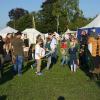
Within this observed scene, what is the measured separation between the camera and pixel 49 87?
13391 mm

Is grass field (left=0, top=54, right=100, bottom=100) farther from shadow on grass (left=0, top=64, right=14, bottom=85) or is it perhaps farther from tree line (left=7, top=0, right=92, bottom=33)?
tree line (left=7, top=0, right=92, bottom=33)

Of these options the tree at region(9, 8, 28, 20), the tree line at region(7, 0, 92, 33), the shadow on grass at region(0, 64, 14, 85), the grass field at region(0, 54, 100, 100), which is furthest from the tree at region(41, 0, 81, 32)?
the grass field at region(0, 54, 100, 100)

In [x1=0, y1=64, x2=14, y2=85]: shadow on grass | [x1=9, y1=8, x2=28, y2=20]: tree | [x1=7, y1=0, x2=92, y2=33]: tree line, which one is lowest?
[x1=0, y1=64, x2=14, y2=85]: shadow on grass

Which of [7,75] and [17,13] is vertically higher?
[17,13]

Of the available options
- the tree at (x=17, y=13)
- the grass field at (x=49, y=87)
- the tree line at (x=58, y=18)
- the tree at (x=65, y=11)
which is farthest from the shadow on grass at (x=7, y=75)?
the tree at (x=17, y=13)

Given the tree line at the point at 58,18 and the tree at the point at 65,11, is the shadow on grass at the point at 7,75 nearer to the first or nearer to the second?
the tree line at the point at 58,18

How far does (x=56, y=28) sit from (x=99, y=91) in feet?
320

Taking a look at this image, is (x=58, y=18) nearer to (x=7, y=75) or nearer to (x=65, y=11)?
(x=65, y=11)

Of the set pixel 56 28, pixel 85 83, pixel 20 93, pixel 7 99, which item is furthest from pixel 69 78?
pixel 56 28

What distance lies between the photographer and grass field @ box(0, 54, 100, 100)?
1148 centimetres

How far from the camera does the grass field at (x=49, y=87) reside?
1148cm

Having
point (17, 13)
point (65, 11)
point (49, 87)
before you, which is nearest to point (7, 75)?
point (49, 87)

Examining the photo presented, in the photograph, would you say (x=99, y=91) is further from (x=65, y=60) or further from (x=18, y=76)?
(x=65, y=60)

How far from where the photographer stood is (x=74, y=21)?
9606cm
